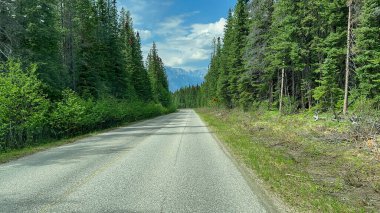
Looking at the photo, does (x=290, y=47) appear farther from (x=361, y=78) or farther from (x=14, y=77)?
(x=14, y=77)

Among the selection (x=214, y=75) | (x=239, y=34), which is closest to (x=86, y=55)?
(x=239, y=34)

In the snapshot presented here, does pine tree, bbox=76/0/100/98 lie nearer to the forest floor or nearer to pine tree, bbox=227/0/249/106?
pine tree, bbox=227/0/249/106

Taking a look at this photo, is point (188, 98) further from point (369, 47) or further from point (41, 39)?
point (369, 47)

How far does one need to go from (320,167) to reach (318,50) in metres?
18.2

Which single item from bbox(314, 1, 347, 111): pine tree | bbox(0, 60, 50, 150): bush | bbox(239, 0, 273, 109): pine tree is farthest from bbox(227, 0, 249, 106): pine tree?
bbox(0, 60, 50, 150): bush

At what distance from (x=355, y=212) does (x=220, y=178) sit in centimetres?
362

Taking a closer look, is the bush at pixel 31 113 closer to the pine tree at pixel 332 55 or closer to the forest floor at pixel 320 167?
the forest floor at pixel 320 167

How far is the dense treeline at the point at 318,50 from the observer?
2191 centimetres

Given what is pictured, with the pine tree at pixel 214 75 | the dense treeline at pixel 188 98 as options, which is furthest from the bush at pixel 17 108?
the dense treeline at pixel 188 98

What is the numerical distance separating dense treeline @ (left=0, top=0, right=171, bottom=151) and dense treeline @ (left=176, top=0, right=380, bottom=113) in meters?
15.9

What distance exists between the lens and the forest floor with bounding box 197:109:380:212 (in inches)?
268

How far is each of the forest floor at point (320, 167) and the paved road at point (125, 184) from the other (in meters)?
0.88

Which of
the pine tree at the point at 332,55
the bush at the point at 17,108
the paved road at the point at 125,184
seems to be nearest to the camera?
the paved road at the point at 125,184

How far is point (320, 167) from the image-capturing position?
34.1ft
